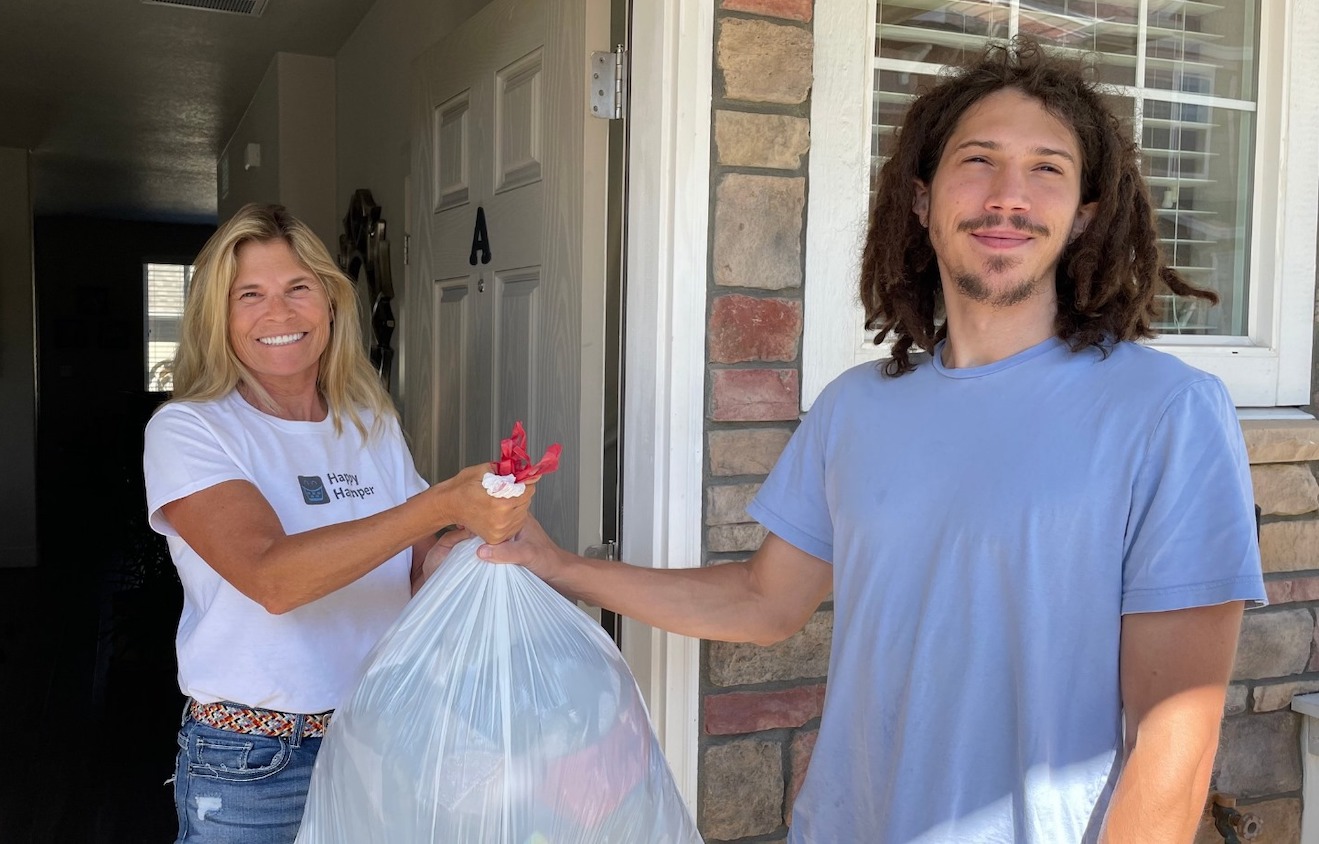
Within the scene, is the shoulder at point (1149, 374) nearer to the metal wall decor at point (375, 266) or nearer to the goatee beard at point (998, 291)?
the goatee beard at point (998, 291)

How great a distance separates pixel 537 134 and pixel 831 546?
3.28 ft

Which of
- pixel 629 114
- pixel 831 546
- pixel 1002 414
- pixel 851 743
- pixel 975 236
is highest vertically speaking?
pixel 629 114

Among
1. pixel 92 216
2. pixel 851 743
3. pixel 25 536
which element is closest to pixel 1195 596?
pixel 851 743

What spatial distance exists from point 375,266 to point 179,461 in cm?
230

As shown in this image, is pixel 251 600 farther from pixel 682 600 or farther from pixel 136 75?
pixel 136 75

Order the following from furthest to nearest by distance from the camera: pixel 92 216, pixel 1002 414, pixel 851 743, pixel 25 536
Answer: pixel 92 216 < pixel 25 536 < pixel 851 743 < pixel 1002 414

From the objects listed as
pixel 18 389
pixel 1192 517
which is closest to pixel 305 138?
pixel 18 389

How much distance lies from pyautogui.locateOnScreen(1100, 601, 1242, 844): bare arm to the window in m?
12.4

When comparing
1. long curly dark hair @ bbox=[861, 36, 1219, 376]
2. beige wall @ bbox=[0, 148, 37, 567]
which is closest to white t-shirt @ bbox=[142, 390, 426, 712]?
long curly dark hair @ bbox=[861, 36, 1219, 376]

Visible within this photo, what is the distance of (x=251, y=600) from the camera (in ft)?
4.72

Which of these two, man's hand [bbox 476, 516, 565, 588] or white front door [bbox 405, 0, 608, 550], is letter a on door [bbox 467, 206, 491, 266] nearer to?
white front door [bbox 405, 0, 608, 550]

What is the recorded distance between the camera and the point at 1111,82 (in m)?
2.06

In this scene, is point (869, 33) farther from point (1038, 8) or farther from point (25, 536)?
point (25, 536)

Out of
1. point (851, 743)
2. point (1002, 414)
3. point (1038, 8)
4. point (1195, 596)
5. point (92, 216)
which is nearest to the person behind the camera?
point (1195, 596)
